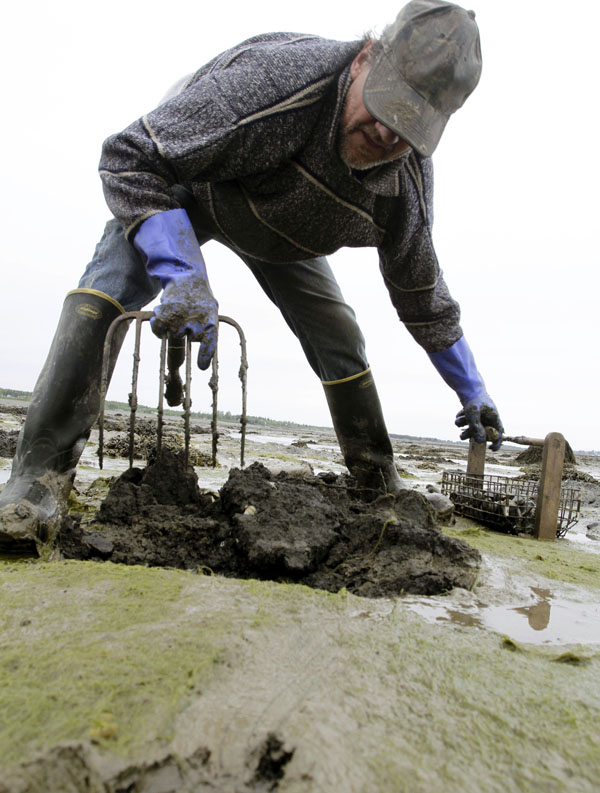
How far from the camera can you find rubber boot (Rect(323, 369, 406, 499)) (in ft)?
10.2

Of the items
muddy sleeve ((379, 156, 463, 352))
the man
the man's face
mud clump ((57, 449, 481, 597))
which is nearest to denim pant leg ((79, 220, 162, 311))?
the man

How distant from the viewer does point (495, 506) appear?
325cm

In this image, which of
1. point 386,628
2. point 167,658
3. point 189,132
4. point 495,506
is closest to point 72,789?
point 167,658

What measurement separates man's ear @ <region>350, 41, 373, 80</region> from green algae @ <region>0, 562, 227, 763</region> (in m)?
1.94

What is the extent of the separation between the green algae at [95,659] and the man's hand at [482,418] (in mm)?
2106

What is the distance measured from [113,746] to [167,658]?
0.25 meters

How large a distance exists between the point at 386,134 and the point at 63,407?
1.67m

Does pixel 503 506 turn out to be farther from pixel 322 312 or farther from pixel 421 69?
pixel 421 69

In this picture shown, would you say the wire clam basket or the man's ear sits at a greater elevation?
the man's ear

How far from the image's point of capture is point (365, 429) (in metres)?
3.16

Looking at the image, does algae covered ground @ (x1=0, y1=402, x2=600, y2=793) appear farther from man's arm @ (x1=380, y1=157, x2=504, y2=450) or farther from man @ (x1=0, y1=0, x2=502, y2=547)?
man's arm @ (x1=380, y1=157, x2=504, y2=450)

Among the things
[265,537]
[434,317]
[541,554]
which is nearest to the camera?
[265,537]

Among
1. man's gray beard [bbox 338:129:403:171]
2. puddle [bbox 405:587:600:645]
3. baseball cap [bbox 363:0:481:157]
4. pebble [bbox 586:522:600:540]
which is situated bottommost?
pebble [bbox 586:522:600:540]

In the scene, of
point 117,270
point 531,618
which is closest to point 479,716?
point 531,618
